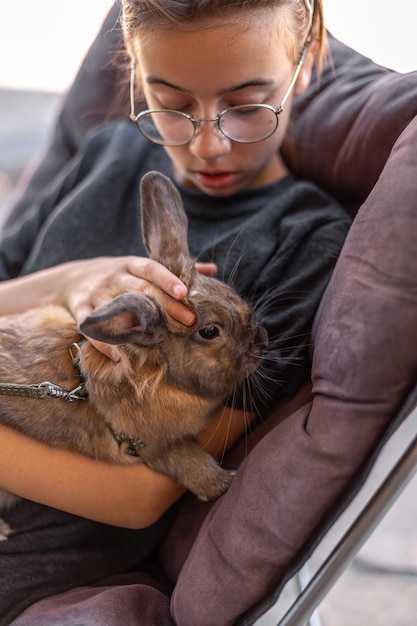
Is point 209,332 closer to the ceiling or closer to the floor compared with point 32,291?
closer to the ceiling

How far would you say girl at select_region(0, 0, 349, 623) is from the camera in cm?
154

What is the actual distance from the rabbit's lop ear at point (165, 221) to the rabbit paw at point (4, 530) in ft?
2.51

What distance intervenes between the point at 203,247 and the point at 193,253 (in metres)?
0.04

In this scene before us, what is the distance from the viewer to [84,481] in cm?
163

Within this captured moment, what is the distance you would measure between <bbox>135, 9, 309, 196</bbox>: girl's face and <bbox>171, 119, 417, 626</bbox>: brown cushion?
42 centimetres

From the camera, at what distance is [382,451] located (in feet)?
4.11

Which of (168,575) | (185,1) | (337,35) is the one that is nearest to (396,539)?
(168,575)

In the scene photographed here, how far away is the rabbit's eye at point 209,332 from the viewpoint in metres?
1.56

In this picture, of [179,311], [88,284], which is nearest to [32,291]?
[88,284]

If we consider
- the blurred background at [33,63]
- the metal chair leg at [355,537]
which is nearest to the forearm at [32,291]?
the metal chair leg at [355,537]

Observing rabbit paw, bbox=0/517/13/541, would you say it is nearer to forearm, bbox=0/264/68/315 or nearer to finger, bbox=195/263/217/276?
forearm, bbox=0/264/68/315

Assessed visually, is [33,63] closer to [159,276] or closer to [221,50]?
[221,50]

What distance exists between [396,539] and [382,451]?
1325 mm

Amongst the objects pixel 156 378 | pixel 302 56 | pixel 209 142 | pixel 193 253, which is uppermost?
pixel 302 56
